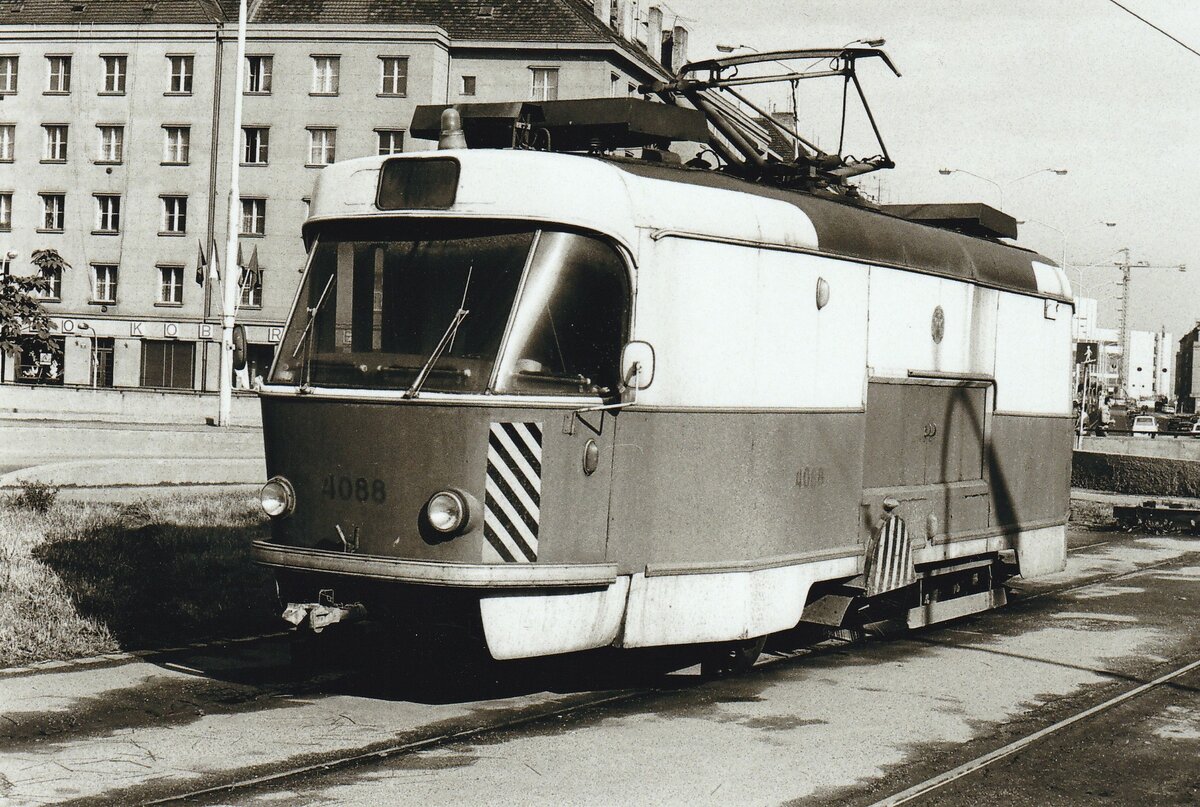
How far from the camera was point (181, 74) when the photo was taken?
55500 millimetres

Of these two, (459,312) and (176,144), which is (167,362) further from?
(459,312)

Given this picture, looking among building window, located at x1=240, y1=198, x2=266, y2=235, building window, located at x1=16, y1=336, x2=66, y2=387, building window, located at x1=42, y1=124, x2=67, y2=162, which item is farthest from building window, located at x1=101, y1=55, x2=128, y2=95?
building window, located at x1=16, y1=336, x2=66, y2=387

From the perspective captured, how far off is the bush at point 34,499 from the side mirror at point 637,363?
967 centimetres

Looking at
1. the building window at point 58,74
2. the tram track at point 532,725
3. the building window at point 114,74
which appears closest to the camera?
the tram track at point 532,725

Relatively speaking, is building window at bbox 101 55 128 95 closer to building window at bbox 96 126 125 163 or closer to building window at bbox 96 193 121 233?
building window at bbox 96 126 125 163

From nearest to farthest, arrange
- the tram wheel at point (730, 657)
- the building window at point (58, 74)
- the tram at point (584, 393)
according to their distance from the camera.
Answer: the tram at point (584, 393)
the tram wheel at point (730, 657)
the building window at point (58, 74)

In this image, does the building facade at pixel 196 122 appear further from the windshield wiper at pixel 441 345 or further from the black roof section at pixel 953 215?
the windshield wiper at pixel 441 345

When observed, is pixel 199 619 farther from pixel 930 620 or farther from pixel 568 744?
pixel 930 620

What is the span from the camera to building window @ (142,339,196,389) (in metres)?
55.7

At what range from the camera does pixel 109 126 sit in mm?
56188

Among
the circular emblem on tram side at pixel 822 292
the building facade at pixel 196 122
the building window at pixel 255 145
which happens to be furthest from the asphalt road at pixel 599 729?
the building window at pixel 255 145

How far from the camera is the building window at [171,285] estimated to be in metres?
55.9

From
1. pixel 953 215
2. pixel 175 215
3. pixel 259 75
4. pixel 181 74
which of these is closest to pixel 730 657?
pixel 953 215

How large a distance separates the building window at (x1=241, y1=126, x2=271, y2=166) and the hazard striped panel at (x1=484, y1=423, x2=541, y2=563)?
50288mm
